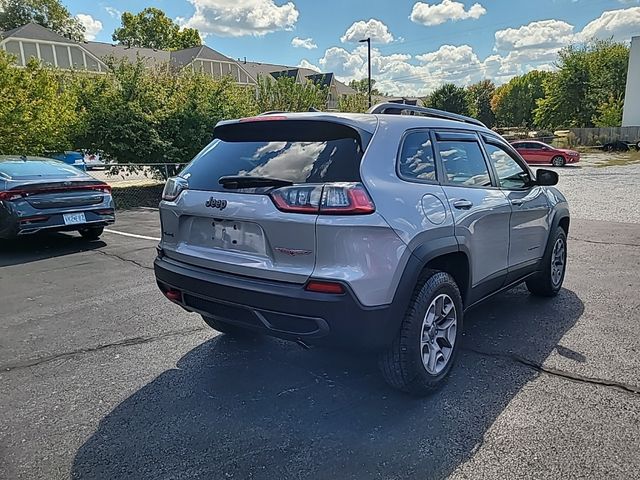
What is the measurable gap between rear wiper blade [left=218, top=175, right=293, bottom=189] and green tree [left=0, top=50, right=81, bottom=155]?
1085 cm

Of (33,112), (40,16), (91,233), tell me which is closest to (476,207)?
(91,233)

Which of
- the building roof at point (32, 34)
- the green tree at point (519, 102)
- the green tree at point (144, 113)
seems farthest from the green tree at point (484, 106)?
the green tree at point (144, 113)

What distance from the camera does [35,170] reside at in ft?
24.0

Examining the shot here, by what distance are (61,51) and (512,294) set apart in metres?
43.9

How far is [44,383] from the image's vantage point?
10.8 ft

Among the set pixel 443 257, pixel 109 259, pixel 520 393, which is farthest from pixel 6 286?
pixel 520 393

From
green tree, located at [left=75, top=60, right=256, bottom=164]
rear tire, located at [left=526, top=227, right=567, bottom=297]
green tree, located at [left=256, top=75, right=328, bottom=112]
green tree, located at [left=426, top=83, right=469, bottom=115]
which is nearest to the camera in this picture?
rear tire, located at [left=526, top=227, right=567, bottom=297]

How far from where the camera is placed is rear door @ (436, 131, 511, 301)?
329 centimetres

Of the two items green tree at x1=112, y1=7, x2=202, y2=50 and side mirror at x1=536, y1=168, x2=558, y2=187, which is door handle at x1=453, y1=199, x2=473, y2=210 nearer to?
side mirror at x1=536, y1=168, x2=558, y2=187

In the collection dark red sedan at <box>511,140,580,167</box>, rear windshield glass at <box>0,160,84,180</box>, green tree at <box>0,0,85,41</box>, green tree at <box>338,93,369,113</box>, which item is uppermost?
green tree at <box>0,0,85,41</box>

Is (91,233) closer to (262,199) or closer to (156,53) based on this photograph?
(262,199)

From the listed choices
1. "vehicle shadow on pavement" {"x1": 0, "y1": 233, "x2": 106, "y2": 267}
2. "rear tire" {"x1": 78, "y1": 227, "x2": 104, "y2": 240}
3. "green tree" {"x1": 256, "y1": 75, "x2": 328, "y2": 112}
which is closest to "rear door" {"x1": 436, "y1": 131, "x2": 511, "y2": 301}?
"vehicle shadow on pavement" {"x1": 0, "y1": 233, "x2": 106, "y2": 267}

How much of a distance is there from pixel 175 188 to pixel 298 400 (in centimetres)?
162

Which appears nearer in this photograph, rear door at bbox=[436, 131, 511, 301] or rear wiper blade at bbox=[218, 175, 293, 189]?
rear wiper blade at bbox=[218, 175, 293, 189]
